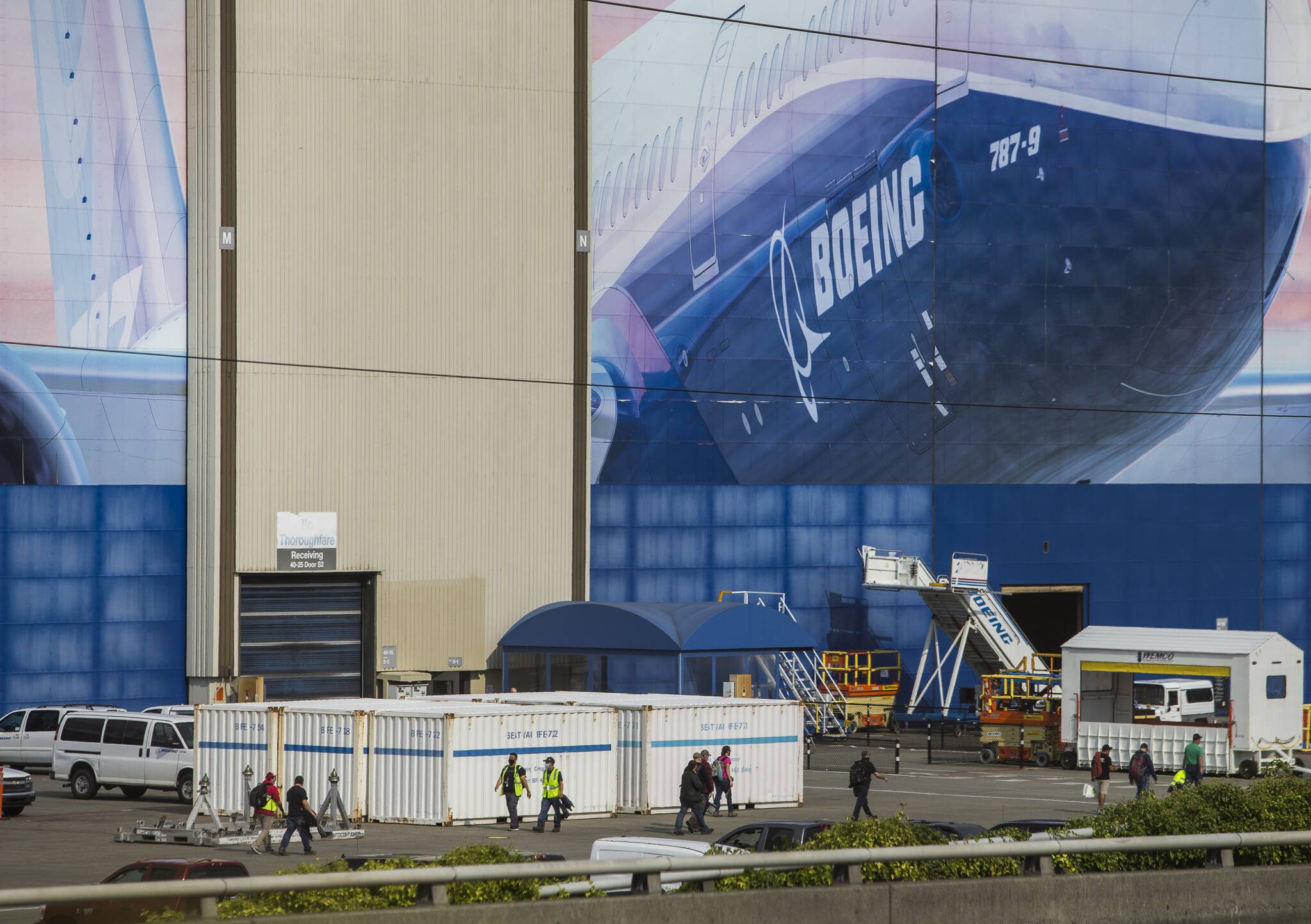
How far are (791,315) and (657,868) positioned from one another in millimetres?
48035

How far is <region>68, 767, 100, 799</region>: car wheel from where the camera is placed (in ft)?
143

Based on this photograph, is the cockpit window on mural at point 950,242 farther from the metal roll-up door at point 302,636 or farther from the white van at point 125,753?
the white van at point 125,753

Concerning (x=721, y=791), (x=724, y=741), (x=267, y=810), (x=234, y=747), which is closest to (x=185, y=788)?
(x=234, y=747)

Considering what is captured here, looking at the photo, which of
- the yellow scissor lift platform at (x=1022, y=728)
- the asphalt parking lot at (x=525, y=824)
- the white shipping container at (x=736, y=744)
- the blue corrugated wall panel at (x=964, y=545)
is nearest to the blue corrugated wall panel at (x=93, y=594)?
the asphalt parking lot at (x=525, y=824)

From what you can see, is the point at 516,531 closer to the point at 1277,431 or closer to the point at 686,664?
the point at 686,664

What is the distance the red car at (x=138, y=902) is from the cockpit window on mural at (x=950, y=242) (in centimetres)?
3886

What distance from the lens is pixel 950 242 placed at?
64500 mm

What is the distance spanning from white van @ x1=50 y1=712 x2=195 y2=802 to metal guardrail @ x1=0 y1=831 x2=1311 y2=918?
29.3 meters

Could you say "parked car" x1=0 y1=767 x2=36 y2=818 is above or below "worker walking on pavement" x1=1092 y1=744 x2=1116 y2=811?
below

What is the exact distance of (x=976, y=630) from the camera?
6216 centimetres

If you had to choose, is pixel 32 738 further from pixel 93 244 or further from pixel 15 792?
pixel 93 244

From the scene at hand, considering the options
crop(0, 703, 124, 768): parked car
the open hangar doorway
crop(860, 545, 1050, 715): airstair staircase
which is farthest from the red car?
the open hangar doorway

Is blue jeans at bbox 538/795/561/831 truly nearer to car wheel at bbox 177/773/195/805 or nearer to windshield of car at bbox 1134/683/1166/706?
car wheel at bbox 177/773/195/805

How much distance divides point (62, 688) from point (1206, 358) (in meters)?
43.9
